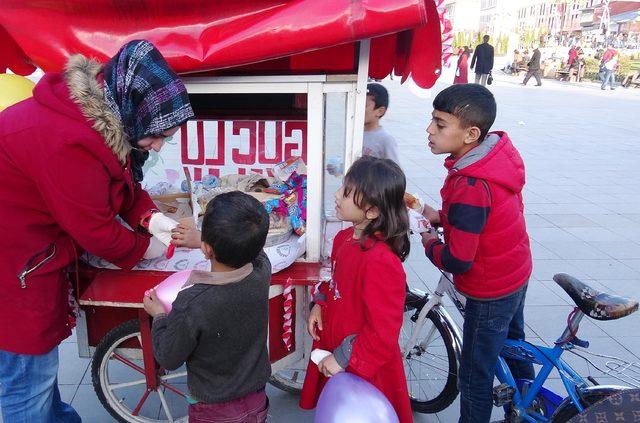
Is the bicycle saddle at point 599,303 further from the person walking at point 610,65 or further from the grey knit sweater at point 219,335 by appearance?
the person walking at point 610,65

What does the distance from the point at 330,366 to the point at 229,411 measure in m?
0.37

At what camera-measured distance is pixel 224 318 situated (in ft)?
4.88

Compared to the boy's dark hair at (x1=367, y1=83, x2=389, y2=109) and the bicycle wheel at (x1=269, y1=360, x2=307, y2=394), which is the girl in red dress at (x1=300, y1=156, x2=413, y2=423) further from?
the boy's dark hair at (x1=367, y1=83, x2=389, y2=109)

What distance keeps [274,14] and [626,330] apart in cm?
318

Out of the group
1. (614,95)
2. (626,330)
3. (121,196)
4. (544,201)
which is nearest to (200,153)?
(121,196)

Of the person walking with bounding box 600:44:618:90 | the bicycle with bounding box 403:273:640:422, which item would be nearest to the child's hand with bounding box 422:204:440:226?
the bicycle with bounding box 403:273:640:422

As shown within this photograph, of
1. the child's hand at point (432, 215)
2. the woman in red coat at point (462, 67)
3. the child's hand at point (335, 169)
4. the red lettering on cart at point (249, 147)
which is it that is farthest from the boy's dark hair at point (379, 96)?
the woman in red coat at point (462, 67)

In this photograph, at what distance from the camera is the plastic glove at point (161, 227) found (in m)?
1.92

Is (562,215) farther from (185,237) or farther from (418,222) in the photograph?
→ (185,237)

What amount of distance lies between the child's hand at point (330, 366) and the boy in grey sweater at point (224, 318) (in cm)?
23

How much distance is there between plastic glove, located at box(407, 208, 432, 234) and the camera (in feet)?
6.87

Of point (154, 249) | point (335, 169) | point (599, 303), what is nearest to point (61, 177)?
point (154, 249)

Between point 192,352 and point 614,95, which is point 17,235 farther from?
point 614,95

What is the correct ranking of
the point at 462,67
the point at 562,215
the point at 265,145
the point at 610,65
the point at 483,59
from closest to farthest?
the point at 265,145
the point at 562,215
the point at 462,67
the point at 483,59
the point at 610,65
